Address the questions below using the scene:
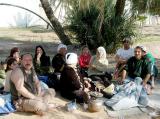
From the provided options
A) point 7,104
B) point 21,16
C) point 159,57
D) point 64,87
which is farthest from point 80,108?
point 21,16

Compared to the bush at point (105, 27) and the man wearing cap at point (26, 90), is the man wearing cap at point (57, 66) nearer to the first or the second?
the man wearing cap at point (26, 90)

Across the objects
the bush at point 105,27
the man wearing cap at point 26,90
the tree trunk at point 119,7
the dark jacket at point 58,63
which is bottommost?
the man wearing cap at point 26,90

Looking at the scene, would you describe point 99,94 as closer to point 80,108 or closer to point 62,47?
point 80,108

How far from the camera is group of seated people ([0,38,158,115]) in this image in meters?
6.63

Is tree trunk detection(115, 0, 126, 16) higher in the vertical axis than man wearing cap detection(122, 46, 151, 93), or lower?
higher

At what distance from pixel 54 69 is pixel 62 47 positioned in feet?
1.78

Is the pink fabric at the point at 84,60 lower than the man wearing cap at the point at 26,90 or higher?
higher

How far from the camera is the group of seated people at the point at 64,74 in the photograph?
21.7ft

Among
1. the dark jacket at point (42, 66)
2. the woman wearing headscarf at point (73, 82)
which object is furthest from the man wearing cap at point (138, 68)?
the dark jacket at point (42, 66)

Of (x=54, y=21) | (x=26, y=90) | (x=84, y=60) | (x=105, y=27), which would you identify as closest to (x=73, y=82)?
(x=26, y=90)

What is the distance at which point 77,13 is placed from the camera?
14016 millimetres

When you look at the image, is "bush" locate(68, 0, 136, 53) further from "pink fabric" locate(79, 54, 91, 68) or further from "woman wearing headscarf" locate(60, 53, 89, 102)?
"woman wearing headscarf" locate(60, 53, 89, 102)

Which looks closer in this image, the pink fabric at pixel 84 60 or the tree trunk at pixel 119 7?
the pink fabric at pixel 84 60

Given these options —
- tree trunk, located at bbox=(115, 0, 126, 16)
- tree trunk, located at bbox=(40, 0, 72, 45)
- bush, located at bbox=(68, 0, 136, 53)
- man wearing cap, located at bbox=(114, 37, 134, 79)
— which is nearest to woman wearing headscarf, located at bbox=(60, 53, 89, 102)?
man wearing cap, located at bbox=(114, 37, 134, 79)
